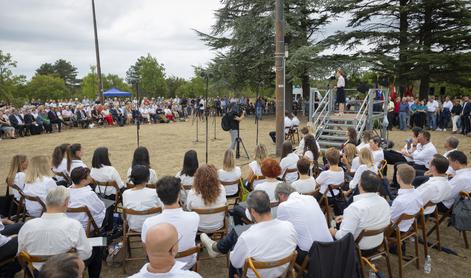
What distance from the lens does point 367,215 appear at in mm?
3641

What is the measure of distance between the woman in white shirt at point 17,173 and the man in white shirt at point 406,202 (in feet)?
17.7

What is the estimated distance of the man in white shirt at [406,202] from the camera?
168 inches

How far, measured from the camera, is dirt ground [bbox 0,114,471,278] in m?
4.51

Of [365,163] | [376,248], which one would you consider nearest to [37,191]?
[376,248]

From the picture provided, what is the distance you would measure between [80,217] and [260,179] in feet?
9.44

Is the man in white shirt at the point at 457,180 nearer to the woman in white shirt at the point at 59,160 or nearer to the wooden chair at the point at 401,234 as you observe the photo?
the wooden chair at the point at 401,234

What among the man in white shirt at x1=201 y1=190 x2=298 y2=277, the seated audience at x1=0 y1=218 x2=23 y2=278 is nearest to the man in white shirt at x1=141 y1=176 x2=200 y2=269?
the man in white shirt at x1=201 y1=190 x2=298 y2=277

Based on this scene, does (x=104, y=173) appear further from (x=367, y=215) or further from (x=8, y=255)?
(x=367, y=215)

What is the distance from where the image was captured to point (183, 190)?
5.20 meters

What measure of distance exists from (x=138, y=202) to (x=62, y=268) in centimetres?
235

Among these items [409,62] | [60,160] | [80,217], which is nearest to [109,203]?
[80,217]

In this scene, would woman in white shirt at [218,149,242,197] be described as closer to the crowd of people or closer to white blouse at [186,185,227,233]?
white blouse at [186,185,227,233]

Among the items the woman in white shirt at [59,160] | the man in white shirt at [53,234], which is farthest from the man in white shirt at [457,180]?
the woman in white shirt at [59,160]

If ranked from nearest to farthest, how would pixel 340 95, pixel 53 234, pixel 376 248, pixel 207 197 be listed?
1. pixel 53 234
2. pixel 376 248
3. pixel 207 197
4. pixel 340 95
